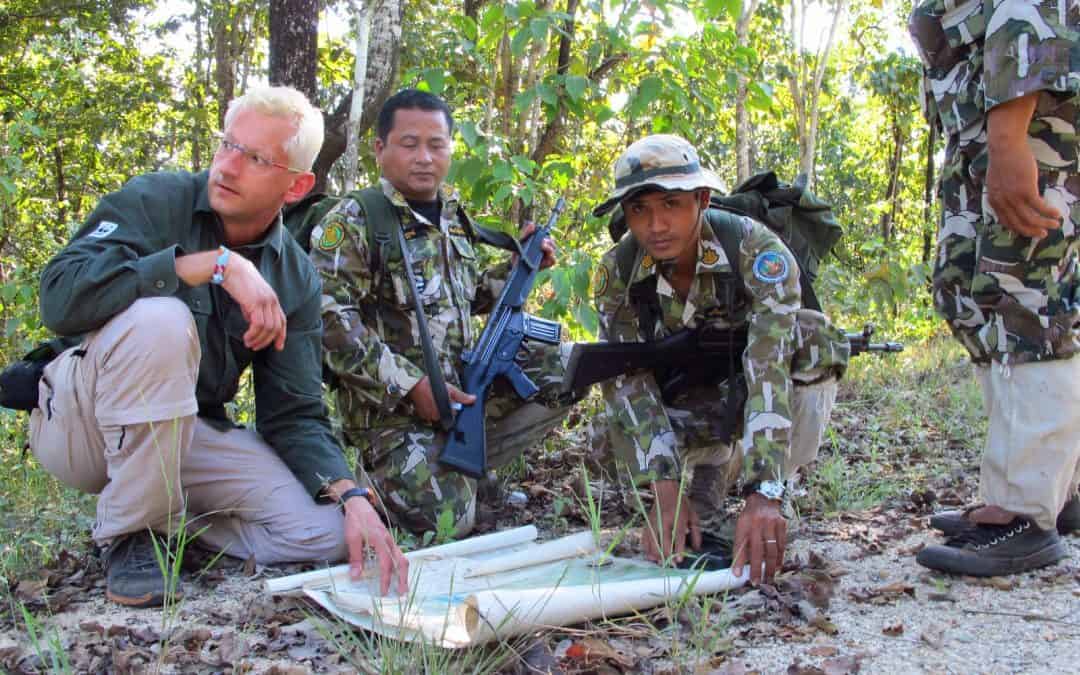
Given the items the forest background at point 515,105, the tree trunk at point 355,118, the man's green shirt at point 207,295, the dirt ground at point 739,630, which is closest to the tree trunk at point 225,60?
the forest background at point 515,105

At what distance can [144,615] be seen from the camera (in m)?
2.47

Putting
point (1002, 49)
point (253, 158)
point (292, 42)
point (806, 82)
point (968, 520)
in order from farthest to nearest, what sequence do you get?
point (806, 82), point (292, 42), point (968, 520), point (253, 158), point (1002, 49)

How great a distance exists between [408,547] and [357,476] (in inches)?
23.7

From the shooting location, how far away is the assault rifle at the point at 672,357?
3.10 metres

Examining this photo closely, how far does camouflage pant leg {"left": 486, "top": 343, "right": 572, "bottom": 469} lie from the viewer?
385 cm

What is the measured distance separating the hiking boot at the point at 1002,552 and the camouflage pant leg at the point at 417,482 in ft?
5.23

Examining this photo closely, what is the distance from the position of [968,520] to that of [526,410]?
174 cm

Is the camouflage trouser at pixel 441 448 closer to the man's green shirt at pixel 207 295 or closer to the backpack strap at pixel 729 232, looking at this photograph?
the man's green shirt at pixel 207 295

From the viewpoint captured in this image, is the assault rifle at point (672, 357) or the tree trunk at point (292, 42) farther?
the tree trunk at point (292, 42)

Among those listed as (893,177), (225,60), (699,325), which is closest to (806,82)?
(893,177)

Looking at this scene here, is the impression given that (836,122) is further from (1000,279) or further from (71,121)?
(1000,279)

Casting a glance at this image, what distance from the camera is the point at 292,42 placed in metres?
5.20

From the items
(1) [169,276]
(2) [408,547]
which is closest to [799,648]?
(2) [408,547]

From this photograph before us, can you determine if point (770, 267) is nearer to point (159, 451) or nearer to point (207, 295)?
point (207, 295)
